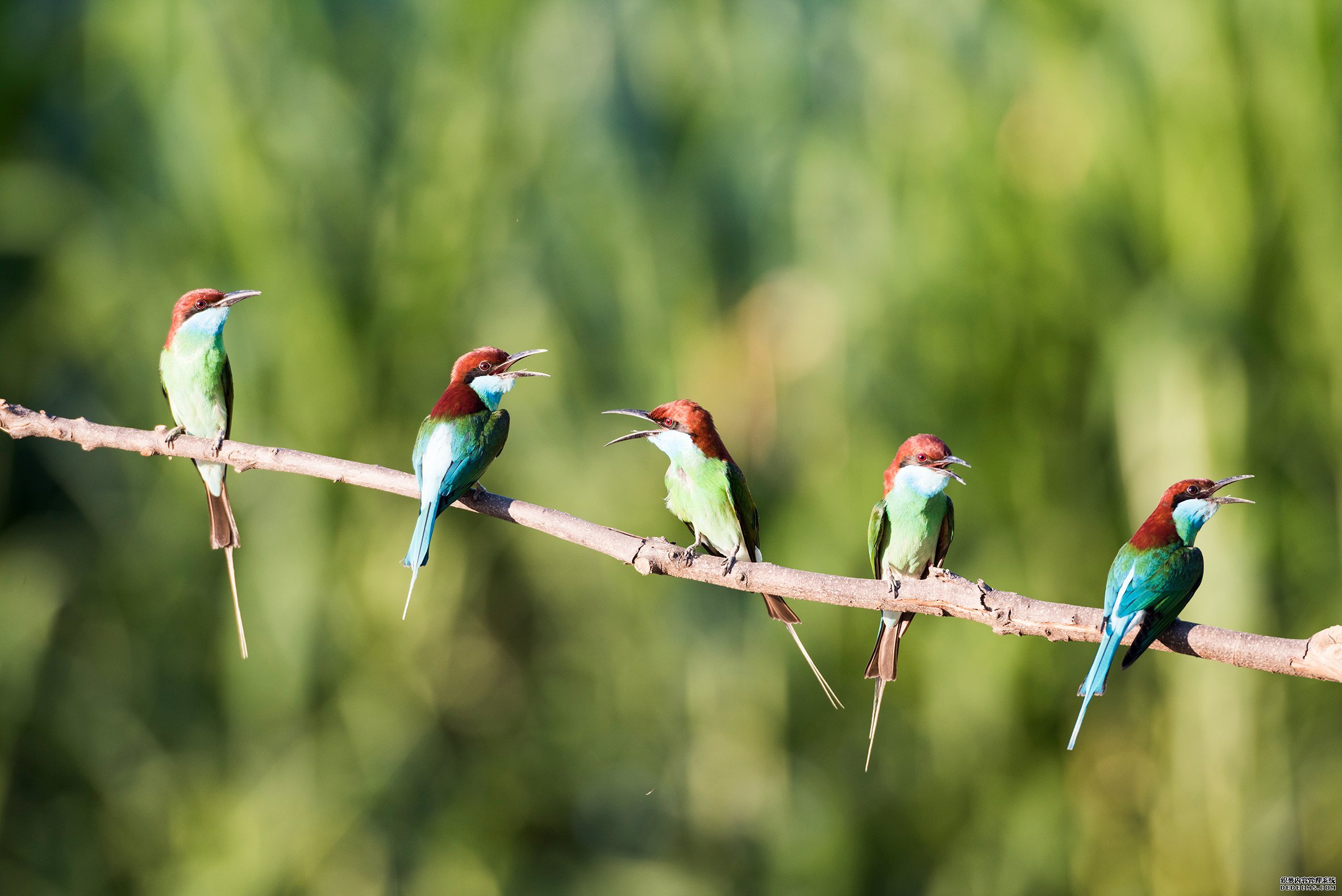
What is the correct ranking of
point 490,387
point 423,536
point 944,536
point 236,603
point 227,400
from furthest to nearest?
point 227,400 < point 944,536 < point 490,387 < point 423,536 < point 236,603

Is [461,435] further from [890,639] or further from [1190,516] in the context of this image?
[1190,516]

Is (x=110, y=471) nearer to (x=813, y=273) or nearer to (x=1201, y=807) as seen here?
(x=813, y=273)

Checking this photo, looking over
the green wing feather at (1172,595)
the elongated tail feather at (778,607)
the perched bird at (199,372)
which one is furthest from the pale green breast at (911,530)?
the perched bird at (199,372)

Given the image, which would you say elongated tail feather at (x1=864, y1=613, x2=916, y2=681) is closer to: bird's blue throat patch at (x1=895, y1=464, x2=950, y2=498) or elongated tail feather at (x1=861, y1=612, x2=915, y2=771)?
elongated tail feather at (x1=861, y1=612, x2=915, y2=771)

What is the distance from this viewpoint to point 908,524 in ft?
5.05

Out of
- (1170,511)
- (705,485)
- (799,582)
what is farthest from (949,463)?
(705,485)

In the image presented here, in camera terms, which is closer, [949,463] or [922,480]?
[949,463]

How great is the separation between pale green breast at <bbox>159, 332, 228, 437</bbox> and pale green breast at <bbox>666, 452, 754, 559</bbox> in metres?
0.74

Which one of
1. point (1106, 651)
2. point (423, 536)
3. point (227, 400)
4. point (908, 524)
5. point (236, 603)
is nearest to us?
point (236, 603)

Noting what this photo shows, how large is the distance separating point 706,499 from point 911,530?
0.97ft

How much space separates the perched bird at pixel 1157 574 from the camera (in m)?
0.89

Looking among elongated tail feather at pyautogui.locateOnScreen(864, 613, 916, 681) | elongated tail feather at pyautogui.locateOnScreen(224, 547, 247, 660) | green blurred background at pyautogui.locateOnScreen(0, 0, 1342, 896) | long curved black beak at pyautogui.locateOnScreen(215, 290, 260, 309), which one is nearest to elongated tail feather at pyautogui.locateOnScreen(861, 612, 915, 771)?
elongated tail feather at pyautogui.locateOnScreen(864, 613, 916, 681)

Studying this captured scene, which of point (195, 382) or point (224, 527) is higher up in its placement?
point (195, 382)

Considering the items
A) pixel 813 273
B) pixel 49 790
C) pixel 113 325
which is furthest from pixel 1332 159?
pixel 49 790
